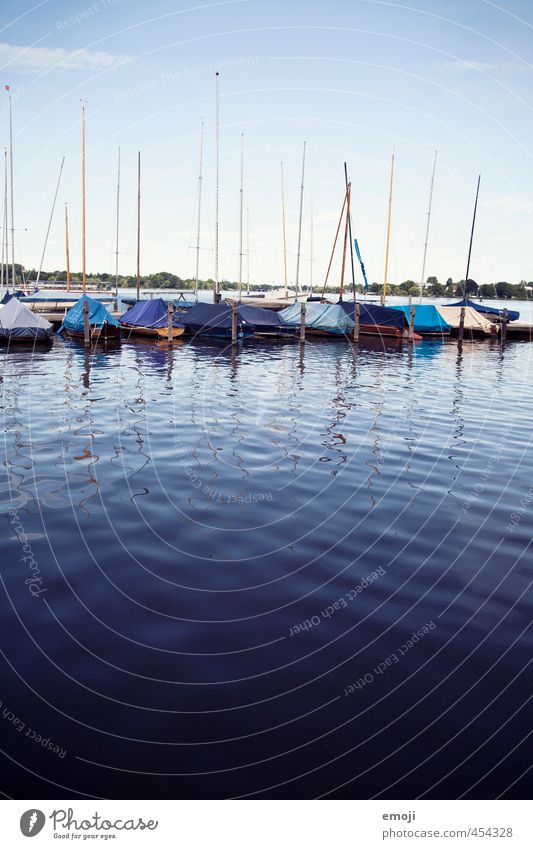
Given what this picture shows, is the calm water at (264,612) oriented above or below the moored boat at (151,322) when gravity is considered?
below

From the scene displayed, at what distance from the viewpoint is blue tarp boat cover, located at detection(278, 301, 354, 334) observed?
37.2 metres

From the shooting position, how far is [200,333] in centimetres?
3603

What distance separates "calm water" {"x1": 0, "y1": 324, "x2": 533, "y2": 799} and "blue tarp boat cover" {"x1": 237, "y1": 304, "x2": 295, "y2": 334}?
77.0 ft

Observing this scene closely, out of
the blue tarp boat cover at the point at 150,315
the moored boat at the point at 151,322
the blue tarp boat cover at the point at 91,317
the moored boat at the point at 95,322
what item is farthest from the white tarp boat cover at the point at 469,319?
the moored boat at the point at 95,322

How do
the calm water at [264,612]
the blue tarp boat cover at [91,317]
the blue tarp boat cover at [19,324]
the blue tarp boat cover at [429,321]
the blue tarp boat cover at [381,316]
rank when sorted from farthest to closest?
the blue tarp boat cover at [429,321] → the blue tarp boat cover at [381,316] → the blue tarp boat cover at [91,317] → the blue tarp boat cover at [19,324] → the calm water at [264,612]

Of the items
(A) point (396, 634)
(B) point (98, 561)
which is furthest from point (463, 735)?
(B) point (98, 561)

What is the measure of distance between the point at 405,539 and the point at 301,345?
1066 inches

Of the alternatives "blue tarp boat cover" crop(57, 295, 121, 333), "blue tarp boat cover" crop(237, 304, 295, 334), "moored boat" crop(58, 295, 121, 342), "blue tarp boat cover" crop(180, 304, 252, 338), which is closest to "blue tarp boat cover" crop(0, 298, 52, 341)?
"moored boat" crop(58, 295, 121, 342)

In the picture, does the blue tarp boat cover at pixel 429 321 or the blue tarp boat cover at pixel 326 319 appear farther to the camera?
the blue tarp boat cover at pixel 429 321

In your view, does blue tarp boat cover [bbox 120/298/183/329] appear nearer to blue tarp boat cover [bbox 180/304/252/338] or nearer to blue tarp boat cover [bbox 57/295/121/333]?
blue tarp boat cover [bbox 57/295/121/333]

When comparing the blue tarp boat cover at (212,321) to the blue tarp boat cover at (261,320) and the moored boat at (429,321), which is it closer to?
the blue tarp boat cover at (261,320)

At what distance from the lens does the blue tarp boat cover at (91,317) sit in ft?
105

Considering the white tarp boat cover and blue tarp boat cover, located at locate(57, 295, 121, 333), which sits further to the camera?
the white tarp boat cover

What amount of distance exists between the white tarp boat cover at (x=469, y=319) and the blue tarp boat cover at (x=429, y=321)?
4.01ft
